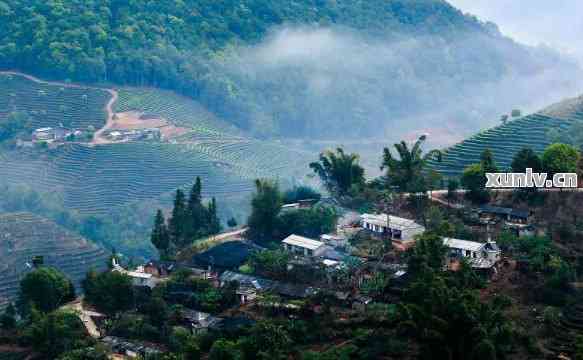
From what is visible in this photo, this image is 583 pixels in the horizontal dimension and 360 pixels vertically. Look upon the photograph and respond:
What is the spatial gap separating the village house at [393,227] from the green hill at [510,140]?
12123 mm

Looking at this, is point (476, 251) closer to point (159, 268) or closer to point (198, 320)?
point (198, 320)

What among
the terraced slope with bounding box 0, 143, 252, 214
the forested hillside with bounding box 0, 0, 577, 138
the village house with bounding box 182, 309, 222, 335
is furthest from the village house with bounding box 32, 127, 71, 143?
the village house with bounding box 182, 309, 222, 335

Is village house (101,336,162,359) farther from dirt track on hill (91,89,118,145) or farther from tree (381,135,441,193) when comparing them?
dirt track on hill (91,89,118,145)

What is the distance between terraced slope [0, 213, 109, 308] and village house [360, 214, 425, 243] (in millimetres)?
18279

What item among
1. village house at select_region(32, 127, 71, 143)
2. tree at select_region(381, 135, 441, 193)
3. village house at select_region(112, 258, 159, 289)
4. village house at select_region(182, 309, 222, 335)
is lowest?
village house at select_region(182, 309, 222, 335)

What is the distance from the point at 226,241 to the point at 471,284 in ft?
45.8

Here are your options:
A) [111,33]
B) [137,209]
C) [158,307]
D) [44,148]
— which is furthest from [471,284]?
[111,33]

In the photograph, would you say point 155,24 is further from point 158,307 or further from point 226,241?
point 158,307

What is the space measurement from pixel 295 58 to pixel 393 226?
70427mm

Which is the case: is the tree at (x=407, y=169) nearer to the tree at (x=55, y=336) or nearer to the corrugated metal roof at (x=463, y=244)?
the corrugated metal roof at (x=463, y=244)

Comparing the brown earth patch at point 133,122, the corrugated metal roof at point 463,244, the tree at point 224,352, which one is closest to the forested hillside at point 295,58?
the brown earth patch at point 133,122

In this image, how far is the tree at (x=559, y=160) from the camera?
41.0 meters

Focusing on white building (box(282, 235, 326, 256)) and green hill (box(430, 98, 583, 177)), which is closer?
white building (box(282, 235, 326, 256))

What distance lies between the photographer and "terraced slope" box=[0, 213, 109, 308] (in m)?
53.2
